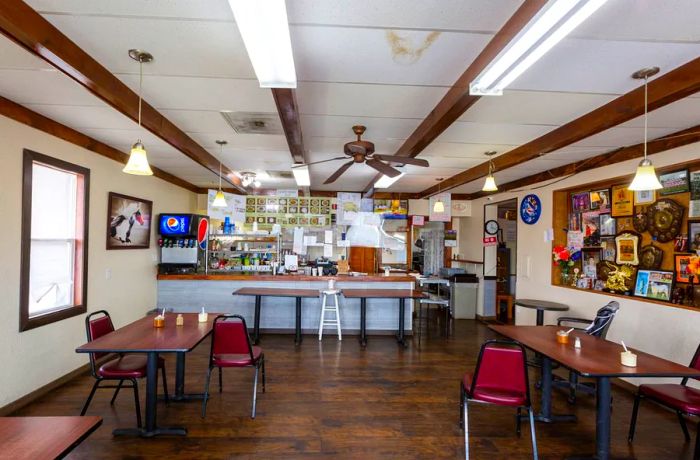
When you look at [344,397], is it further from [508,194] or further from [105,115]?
[508,194]

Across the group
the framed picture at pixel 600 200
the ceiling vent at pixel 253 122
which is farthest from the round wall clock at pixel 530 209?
the ceiling vent at pixel 253 122

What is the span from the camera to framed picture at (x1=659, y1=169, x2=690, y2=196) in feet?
11.7

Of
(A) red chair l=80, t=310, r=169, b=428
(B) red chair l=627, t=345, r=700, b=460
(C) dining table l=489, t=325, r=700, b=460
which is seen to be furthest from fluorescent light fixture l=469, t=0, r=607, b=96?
(A) red chair l=80, t=310, r=169, b=428

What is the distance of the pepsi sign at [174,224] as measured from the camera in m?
5.67

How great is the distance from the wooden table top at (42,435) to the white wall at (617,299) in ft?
14.8

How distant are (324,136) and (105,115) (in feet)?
6.65

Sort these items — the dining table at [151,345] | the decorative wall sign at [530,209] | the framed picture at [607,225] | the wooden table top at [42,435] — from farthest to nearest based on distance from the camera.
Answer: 1. the decorative wall sign at [530,209]
2. the framed picture at [607,225]
3. the dining table at [151,345]
4. the wooden table top at [42,435]

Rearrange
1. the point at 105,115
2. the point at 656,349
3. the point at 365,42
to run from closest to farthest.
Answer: the point at 365,42 < the point at 105,115 < the point at 656,349

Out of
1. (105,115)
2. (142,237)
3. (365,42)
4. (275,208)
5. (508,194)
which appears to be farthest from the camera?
(275,208)

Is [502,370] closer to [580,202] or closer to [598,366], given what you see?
[598,366]

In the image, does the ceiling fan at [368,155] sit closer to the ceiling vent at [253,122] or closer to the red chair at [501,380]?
the ceiling vent at [253,122]

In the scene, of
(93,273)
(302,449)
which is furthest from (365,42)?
(93,273)

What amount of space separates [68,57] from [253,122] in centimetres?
156

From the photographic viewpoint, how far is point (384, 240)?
760cm
